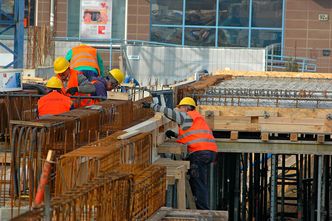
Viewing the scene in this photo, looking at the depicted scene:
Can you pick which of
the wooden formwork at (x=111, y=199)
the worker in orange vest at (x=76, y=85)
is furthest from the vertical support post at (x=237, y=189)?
the wooden formwork at (x=111, y=199)

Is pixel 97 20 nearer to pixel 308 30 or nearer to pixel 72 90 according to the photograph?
pixel 308 30

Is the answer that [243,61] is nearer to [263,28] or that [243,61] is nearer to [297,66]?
[297,66]

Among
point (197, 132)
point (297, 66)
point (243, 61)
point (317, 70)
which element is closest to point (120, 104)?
point (197, 132)

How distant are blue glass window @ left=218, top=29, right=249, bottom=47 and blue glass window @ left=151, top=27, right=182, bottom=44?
5.91 feet

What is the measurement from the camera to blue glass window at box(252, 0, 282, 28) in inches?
1859

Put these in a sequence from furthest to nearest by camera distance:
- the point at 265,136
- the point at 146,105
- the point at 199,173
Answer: the point at 265,136, the point at 199,173, the point at 146,105

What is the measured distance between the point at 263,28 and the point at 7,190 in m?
34.8

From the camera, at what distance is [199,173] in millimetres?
17750

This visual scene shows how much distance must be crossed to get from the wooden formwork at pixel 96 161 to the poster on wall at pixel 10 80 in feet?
13.7

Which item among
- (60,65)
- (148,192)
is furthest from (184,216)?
(60,65)

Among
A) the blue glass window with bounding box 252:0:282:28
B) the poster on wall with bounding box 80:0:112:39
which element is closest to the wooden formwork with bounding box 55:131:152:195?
the poster on wall with bounding box 80:0:112:39

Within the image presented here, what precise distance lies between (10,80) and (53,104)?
9.77ft

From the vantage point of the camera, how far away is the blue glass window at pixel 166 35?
4788cm

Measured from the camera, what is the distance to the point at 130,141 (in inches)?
556
